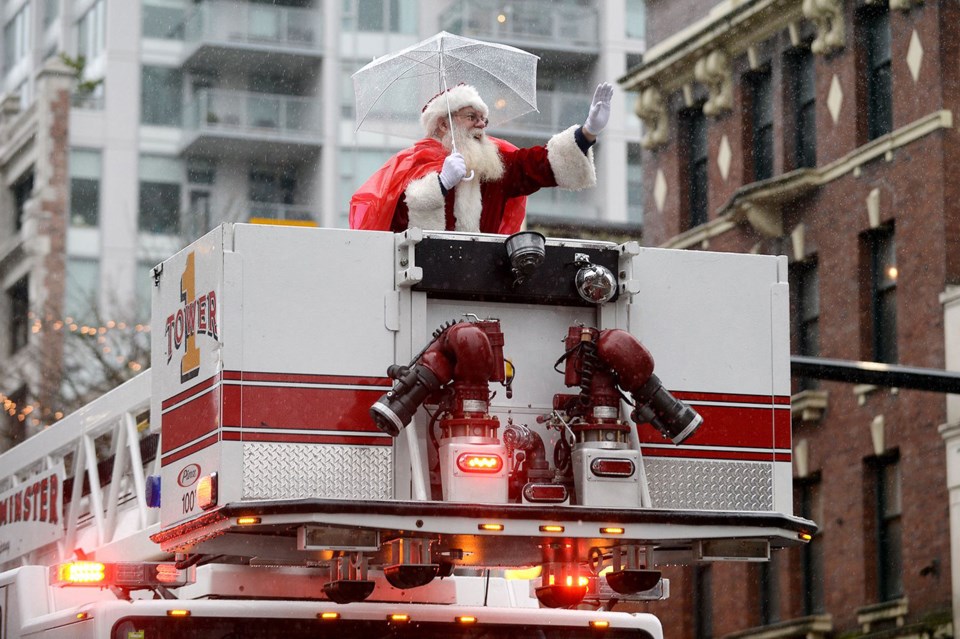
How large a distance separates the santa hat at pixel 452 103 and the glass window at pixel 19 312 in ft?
117

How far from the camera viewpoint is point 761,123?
3053 cm

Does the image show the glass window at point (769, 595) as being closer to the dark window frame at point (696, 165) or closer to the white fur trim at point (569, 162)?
the dark window frame at point (696, 165)

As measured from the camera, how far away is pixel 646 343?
970 centimetres

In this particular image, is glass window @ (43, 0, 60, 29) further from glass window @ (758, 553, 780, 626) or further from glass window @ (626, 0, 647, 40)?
glass window @ (758, 553, 780, 626)

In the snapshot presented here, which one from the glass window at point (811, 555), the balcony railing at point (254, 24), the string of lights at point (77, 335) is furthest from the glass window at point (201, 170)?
the glass window at point (811, 555)

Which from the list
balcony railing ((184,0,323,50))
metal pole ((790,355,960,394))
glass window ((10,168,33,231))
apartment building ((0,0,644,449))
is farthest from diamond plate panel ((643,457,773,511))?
balcony railing ((184,0,323,50))

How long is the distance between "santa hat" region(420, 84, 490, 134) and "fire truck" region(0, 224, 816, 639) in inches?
58.4

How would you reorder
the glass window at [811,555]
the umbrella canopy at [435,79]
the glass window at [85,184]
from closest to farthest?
1. the umbrella canopy at [435,79]
2. the glass window at [811,555]
3. the glass window at [85,184]

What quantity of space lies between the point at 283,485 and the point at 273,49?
45763mm

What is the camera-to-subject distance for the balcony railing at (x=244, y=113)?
5278 centimetres

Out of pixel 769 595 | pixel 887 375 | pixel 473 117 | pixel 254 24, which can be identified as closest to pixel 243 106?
pixel 254 24

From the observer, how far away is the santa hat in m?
10.8

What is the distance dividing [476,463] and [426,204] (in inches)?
69.9

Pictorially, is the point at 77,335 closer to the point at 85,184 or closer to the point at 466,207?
the point at 85,184
